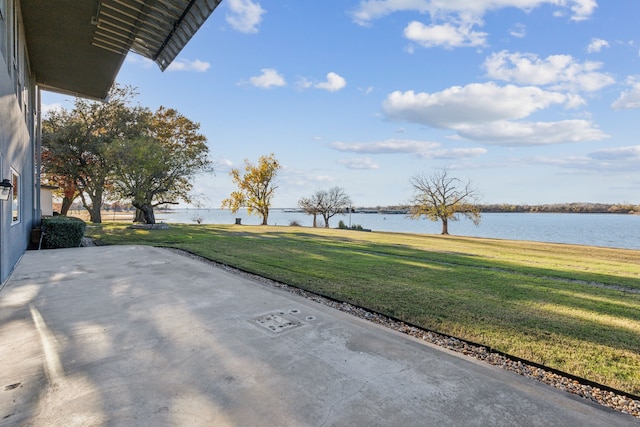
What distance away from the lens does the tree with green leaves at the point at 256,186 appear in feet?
102

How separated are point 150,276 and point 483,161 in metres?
41.7

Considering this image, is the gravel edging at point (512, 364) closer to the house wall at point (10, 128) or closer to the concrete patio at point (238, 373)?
the concrete patio at point (238, 373)

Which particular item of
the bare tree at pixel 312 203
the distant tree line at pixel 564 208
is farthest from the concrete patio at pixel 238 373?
the distant tree line at pixel 564 208

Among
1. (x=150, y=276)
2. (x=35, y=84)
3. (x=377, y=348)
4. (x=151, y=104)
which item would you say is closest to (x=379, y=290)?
(x=377, y=348)

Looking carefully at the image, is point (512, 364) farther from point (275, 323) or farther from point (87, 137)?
point (87, 137)

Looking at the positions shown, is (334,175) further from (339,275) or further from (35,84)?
(339,275)

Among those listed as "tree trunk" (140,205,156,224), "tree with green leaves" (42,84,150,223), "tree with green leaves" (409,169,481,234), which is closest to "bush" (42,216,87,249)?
"tree trunk" (140,205,156,224)

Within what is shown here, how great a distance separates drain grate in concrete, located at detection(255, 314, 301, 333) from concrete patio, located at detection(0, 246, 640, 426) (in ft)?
0.07

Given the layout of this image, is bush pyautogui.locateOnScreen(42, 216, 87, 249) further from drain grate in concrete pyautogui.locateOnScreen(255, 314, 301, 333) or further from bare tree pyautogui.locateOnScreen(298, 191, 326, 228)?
bare tree pyautogui.locateOnScreen(298, 191, 326, 228)

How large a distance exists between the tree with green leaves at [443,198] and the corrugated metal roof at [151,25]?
85.9ft

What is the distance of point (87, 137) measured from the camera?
18453mm

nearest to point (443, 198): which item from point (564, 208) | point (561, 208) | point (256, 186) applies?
point (256, 186)

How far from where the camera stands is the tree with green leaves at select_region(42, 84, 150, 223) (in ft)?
58.3

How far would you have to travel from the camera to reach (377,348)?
9.08ft
